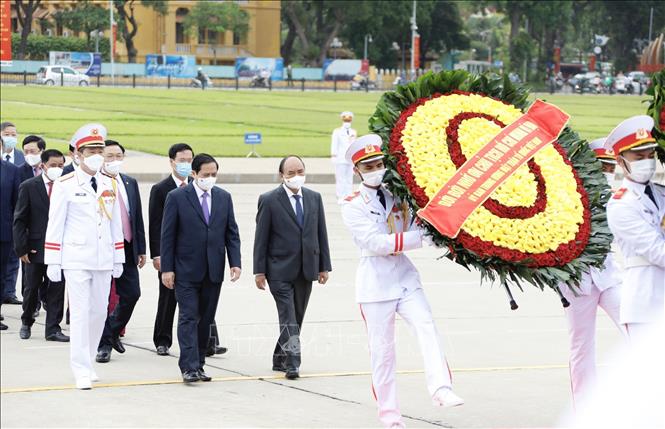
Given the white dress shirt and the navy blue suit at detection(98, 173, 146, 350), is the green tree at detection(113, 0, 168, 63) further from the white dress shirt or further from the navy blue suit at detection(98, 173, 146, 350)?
the white dress shirt

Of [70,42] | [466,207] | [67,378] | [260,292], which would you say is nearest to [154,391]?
[67,378]

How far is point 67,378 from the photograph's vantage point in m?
9.38

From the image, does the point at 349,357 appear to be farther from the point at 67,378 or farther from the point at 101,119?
the point at 101,119

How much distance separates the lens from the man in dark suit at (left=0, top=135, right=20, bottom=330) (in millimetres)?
11938

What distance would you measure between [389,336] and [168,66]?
8532 centimetres

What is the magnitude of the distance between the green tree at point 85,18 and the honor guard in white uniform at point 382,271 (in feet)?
289

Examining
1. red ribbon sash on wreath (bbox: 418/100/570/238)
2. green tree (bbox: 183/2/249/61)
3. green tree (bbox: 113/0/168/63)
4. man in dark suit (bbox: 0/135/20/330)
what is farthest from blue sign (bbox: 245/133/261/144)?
green tree (bbox: 183/2/249/61)

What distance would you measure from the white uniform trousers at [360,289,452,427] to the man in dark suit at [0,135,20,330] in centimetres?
486

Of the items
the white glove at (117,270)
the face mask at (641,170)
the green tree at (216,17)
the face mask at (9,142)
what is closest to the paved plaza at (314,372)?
the white glove at (117,270)

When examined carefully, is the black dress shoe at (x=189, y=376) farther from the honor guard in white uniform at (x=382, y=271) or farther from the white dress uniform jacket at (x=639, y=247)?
the white dress uniform jacket at (x=639, y=247)

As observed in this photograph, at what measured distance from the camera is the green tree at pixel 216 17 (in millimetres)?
96562

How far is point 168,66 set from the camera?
91938 mm

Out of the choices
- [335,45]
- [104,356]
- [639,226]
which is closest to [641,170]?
[639,226]

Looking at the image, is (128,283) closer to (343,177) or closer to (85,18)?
(343,177)
